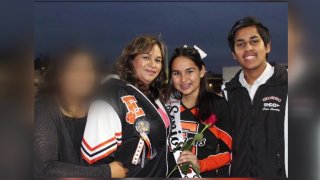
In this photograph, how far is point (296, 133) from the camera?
3.39m

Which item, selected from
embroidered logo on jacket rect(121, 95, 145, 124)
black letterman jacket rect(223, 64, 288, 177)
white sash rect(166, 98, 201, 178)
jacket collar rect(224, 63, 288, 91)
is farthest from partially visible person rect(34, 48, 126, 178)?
jacket collar rect(224, 63, 288, 91)

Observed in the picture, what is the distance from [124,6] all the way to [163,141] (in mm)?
992

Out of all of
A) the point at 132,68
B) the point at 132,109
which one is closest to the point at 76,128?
the point at 132,109

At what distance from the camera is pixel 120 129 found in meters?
3.32

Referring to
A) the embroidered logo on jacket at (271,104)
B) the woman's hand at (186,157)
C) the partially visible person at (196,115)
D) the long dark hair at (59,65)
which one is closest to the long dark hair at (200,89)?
the partially visible person at (196,115)

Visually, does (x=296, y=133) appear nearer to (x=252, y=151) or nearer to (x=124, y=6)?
(x=252, y=151)

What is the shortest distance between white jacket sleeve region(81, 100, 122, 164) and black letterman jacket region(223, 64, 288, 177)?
0.82 m

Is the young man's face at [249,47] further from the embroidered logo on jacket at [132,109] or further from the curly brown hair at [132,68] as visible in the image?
the embroidered logo on jacket at [132,109]

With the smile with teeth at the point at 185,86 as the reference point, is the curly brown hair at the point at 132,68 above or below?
above

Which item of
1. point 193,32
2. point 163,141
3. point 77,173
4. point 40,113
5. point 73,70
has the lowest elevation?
point 77,173

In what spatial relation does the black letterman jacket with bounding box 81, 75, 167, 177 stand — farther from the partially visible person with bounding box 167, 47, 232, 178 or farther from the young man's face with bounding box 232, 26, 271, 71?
the young man's face with bounding box 232, 26, 271, 71

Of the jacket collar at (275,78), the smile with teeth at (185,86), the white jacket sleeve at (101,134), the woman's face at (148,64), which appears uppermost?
the woman's face at (148,64)

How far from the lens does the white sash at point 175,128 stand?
3.36 m

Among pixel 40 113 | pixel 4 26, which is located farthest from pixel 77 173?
pixel 4 26
